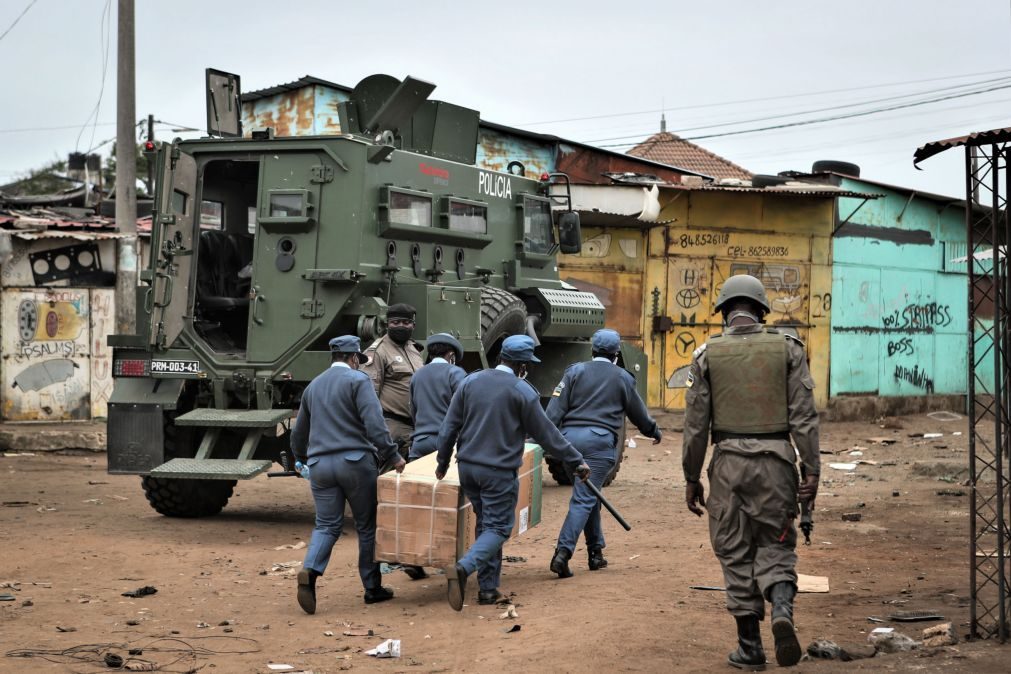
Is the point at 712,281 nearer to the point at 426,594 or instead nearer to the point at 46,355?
the point at 46,355

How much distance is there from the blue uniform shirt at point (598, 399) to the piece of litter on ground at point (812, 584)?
4.54 feet

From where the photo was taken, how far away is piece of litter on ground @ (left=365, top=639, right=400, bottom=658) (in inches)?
252

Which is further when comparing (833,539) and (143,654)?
(833,539)

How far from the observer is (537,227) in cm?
1334

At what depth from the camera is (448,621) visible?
719 centimetres

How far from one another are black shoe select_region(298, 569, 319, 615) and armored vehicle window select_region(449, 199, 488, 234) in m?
4.92

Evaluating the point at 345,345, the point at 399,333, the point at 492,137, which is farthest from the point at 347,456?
the point at 492,137

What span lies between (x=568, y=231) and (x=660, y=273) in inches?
317

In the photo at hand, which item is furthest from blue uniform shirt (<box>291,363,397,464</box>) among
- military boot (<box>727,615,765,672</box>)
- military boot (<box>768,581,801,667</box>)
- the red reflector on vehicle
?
the red reflector on vehicle

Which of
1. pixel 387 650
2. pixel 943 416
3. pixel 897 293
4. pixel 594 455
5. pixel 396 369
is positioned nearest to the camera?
pixel 387 650

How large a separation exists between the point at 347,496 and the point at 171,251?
3932mm

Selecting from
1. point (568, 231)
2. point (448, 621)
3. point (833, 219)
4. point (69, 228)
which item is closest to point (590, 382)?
point (448, 621)

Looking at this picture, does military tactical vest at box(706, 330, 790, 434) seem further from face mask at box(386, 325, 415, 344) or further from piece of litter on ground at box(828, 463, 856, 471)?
piece of litter on ground at box(828, 463, 856, 471)

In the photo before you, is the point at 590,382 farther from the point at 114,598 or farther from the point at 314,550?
the point at 114,598
